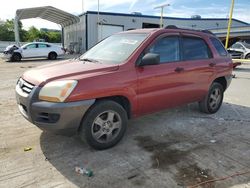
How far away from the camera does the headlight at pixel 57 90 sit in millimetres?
3418

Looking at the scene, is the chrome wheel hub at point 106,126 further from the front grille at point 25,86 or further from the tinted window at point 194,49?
the tinted window at point 194,49

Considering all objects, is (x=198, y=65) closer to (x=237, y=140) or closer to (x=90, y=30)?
(x=237, y=140)

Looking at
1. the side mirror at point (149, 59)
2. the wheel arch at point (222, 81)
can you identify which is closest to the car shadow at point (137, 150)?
the wheel arch at point (222, 81)

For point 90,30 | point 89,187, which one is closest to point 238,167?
point 89,187

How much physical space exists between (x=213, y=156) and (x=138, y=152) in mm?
1148

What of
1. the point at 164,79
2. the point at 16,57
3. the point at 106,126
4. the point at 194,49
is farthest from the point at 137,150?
the point at 16,57

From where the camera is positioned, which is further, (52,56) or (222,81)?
(52,56)

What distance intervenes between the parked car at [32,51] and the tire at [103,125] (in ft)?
58.1

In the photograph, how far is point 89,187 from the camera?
3.04 m

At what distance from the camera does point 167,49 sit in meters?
4.69

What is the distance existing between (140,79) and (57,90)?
136 cm

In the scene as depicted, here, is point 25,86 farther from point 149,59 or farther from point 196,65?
point 196,65

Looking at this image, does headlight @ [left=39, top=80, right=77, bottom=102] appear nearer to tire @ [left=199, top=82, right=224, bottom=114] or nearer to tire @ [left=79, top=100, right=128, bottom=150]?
tire @ [left=79, top=100, right=128, bottom=150]

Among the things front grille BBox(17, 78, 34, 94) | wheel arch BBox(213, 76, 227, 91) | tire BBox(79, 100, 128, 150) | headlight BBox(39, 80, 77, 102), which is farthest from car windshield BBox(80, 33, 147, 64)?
wheel arch BBox(213, 76, 227, 91)
